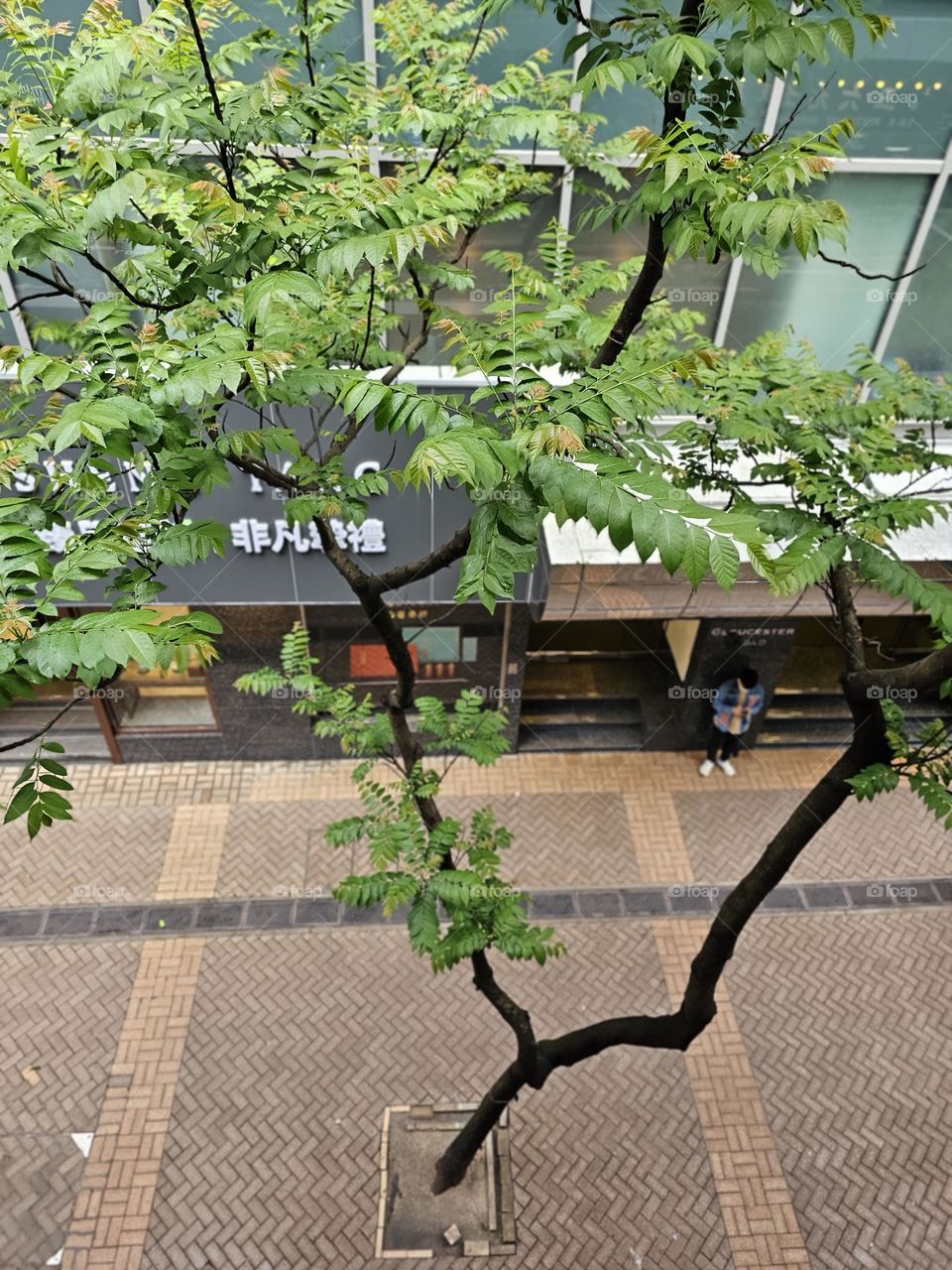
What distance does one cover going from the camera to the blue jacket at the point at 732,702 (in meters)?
11.1

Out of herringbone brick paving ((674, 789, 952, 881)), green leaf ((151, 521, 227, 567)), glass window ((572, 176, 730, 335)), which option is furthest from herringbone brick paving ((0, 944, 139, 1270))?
glass window ((572, 176, 730, 335))

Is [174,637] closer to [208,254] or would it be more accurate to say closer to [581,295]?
[208,254]

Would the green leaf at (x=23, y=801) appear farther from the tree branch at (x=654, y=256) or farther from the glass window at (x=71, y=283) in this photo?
the glass window at (x=71, y=283)

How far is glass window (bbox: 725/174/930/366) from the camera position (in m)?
9.80

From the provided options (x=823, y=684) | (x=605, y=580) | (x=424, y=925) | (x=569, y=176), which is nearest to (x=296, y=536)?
(x=605, y=580)

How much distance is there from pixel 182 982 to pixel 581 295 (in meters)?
7.74

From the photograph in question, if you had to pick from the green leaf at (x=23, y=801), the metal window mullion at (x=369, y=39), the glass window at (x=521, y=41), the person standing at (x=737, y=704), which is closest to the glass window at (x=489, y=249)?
the glass window at (x=521, y=41)

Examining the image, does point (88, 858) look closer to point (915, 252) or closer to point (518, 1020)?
point (518, 1020)

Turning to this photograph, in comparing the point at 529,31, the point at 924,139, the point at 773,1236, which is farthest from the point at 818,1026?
the point at 529,31

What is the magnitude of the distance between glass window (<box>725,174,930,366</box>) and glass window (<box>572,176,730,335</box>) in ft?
1.04

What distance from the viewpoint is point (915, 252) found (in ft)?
33.2

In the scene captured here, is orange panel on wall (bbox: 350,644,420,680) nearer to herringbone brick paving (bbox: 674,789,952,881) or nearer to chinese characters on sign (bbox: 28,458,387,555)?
chinese characters on sign (bbox: 28,458,387,555)

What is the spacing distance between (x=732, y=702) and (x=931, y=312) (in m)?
5.38

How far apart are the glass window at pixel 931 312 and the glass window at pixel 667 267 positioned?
7.67 feet
